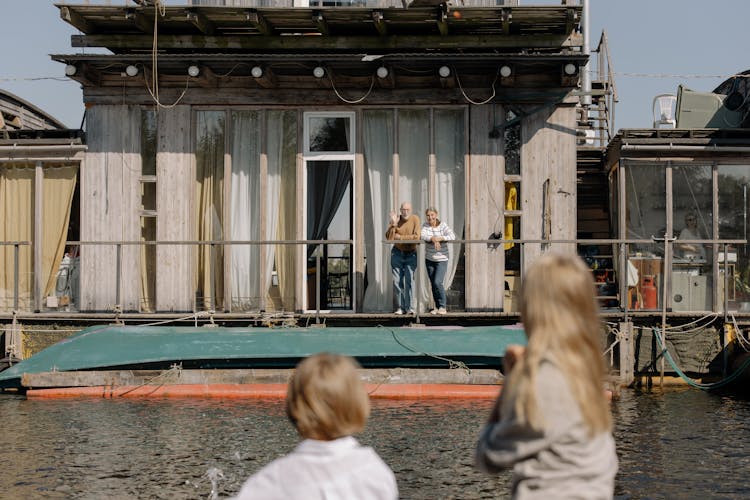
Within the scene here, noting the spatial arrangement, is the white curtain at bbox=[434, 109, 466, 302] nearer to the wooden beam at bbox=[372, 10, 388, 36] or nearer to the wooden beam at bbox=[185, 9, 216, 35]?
the wooden beam at bbox=[372, 10, 388, 36]

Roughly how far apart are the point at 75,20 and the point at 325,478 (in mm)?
14165

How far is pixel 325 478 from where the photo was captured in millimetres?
3529

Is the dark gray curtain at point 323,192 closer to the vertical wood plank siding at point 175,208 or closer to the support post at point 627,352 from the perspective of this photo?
the vertical wood plank siding at point 175,208

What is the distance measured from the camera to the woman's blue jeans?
15820 mm

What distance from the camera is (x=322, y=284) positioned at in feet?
55.7

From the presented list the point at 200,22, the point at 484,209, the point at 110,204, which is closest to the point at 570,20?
the point at 484,209

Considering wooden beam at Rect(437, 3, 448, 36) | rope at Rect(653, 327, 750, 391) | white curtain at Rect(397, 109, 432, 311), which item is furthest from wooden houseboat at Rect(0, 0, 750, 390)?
rope at Rect(653, 327, 750, 391)

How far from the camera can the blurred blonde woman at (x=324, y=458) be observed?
11.5ft

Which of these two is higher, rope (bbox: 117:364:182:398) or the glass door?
the glass door

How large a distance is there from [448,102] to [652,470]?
856 cm

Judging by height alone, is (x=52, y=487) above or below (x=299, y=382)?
below

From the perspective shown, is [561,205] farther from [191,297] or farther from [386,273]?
[191,297]

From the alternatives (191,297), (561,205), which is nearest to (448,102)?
(561,205)

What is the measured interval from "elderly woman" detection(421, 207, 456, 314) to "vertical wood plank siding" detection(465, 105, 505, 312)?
2.27 feet
